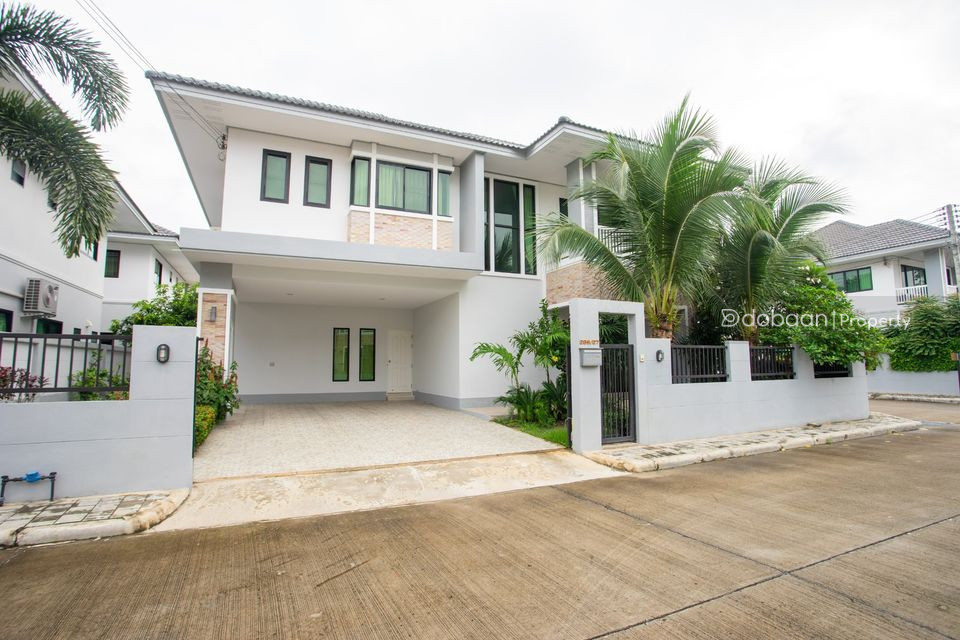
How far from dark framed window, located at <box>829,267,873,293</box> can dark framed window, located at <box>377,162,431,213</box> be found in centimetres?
2150

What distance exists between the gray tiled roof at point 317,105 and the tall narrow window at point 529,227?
5.92 ft

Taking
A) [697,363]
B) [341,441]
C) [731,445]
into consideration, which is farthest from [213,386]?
[731,445]

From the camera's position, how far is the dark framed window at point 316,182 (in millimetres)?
11000

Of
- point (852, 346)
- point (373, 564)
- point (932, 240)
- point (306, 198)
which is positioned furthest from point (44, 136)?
point (932, 240)

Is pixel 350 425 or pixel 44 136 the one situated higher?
pixel 44 136

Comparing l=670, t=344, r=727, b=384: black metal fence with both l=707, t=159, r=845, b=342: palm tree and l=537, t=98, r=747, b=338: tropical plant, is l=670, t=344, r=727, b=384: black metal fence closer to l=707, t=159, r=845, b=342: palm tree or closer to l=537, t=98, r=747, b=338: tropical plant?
l=537, t=98, r=747, b=338: tropical plant

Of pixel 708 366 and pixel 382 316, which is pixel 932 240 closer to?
pixel 708 366

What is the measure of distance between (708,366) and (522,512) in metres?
5.77

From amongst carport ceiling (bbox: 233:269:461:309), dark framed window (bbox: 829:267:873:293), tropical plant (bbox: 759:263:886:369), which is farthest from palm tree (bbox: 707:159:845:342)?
dark framed window (bbox: 829:267:873:293)

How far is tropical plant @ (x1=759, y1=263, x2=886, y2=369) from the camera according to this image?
9789mm

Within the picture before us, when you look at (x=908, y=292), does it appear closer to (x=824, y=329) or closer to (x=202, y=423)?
(x=824, y=329)

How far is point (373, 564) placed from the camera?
3592mm

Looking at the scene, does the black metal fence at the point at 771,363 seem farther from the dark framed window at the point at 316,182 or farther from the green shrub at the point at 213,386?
the green shrub at the point at 213,386

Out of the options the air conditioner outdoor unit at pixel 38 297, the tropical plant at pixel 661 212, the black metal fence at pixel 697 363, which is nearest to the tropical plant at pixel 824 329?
the black metal fence at pixel 697 363
